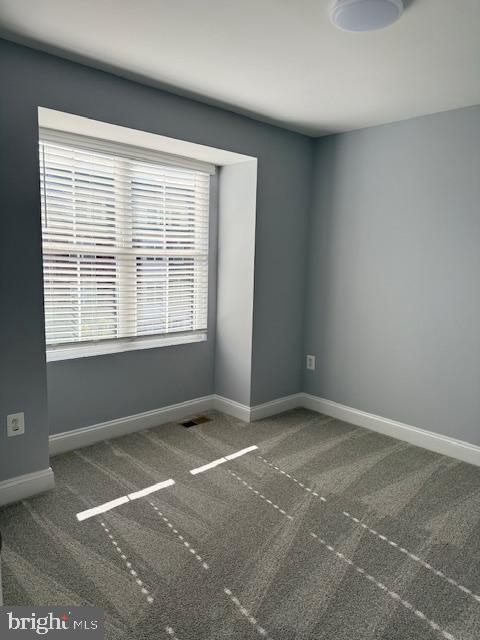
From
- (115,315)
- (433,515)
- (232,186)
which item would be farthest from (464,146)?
(115,315)

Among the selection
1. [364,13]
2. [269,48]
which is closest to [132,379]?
[269,48]

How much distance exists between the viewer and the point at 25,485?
7.84ft

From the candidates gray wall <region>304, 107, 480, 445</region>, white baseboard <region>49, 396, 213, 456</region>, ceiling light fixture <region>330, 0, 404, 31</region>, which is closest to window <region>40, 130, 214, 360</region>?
white baseboard <region>49, 396, 213, 456</region>

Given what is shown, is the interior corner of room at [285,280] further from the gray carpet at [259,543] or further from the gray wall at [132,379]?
the gray carpet at [259,543]

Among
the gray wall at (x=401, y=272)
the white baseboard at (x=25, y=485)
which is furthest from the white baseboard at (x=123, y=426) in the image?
the gray wall at (x=401, y=272)

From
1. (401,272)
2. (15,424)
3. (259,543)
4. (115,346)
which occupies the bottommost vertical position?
(259,543)

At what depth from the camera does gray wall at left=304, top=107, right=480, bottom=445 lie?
291cm

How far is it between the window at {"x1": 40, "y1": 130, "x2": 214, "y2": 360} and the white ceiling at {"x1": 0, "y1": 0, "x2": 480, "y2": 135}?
63cm

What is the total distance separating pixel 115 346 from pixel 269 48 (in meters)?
2.07

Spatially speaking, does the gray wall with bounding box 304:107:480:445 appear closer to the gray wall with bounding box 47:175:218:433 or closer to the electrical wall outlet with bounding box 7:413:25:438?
the gray wall with bounding box 47:175:218:433

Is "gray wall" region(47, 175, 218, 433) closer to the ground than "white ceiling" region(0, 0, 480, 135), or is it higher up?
closer to the ground

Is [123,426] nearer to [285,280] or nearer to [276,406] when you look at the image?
[276,406]

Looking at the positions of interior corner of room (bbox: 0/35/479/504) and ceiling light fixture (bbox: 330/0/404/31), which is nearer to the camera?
ceiling light fixture (bbox: 330/0/404/31)

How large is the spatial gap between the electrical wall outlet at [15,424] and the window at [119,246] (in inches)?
21.7
